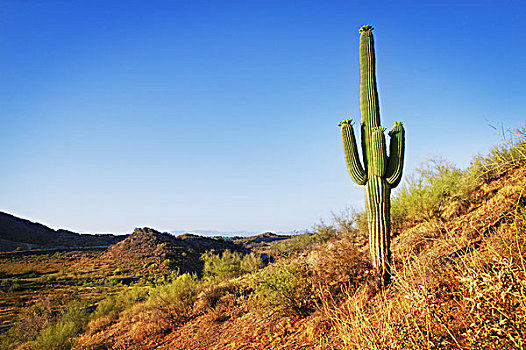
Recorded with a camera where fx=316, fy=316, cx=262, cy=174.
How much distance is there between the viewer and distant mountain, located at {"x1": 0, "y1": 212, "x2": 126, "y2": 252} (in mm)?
53312

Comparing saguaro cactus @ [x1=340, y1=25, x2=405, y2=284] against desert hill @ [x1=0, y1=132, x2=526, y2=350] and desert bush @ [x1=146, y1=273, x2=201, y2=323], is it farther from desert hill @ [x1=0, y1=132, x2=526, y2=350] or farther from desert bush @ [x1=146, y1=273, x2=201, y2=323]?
desert bush @ [x1=146, y1=273, x2=201, y2=323]

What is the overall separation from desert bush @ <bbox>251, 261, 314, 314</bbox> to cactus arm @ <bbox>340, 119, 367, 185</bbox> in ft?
7.40

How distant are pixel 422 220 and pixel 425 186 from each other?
109 centimetres

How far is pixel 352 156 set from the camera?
6.71 meters

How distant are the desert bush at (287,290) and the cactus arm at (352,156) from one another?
2257mm

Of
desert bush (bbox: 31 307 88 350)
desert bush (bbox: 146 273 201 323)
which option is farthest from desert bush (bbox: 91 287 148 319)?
desert bush (bbox: 146 273 201 323)

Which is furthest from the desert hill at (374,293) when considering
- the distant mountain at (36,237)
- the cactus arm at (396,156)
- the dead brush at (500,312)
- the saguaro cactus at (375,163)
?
the distant mountain at (36,237)

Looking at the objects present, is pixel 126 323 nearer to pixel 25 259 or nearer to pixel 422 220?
pixel 422 220

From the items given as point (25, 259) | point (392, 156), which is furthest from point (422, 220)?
point (25, 259)

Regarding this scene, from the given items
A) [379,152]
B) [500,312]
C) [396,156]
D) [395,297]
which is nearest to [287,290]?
[395,297]

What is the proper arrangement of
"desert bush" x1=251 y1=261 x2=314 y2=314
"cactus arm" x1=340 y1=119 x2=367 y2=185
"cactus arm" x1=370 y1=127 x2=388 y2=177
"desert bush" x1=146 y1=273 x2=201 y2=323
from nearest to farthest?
"desert bush" x1=251 y1=261 x2=314 y2=314 → "cactus arm" x1=370 y1=127 x2=388 y2=177 → "cactus arm" x1=340 y1=119 x2=367 y2=185 → "desert bush" x1=146 y1=273 x2=201 y2=323

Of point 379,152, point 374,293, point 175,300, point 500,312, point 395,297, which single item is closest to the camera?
point 500,312

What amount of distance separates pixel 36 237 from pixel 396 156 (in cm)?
7093

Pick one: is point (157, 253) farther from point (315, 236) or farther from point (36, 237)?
point (36, 237)
